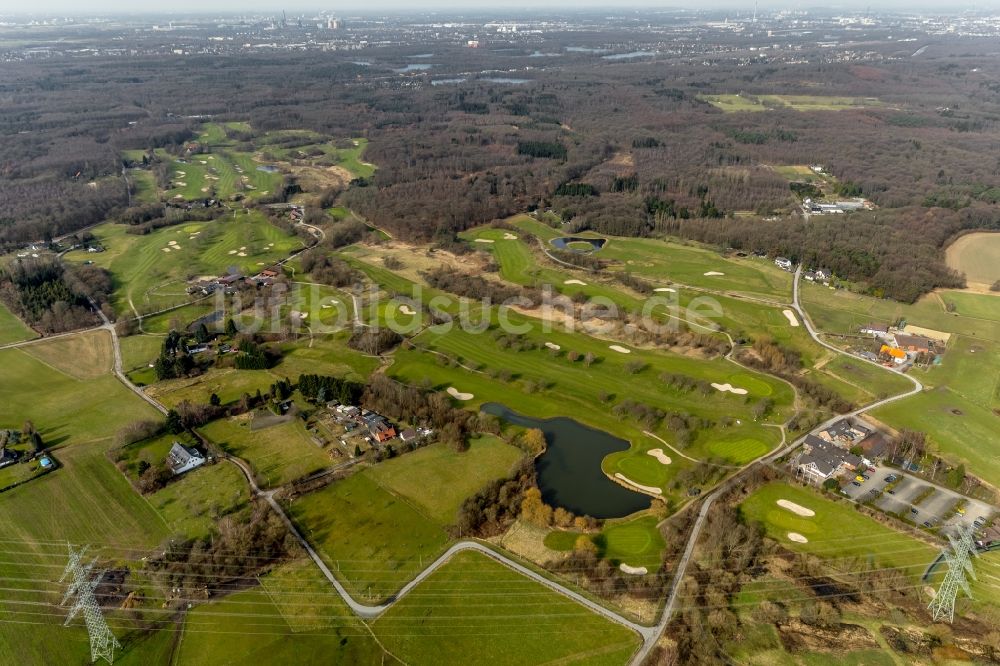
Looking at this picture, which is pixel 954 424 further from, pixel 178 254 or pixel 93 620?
pixel 178 254

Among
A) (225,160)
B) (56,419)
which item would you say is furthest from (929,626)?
(225,160)

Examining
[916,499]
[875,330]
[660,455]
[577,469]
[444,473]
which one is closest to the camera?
[916,499]

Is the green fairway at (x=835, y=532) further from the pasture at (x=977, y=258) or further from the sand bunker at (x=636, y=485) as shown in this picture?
the pasture at (x=977, y=258)

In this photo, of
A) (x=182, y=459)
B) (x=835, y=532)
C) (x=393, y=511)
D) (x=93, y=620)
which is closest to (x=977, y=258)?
(x=835, y=532)

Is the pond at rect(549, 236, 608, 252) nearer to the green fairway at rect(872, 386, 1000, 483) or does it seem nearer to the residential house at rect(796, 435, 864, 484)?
the green fairway at rect(872, 386, 1000, 483)

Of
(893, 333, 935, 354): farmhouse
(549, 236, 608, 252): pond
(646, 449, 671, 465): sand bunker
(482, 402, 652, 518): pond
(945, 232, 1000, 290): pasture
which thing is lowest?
(482, 402, 652, 518): pond

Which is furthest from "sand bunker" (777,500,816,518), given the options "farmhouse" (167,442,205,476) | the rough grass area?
the rough grass area

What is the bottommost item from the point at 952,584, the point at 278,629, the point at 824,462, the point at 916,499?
the point at 278,629
